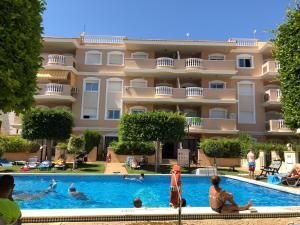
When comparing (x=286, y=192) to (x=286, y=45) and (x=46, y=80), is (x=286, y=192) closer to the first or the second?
(x=286, y=45)

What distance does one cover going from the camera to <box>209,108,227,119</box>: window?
33562 millimetres

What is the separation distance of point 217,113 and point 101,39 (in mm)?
17090

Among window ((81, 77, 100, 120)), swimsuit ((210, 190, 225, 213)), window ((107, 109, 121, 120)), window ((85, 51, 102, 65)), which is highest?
window ((85, 51, 102, 65))

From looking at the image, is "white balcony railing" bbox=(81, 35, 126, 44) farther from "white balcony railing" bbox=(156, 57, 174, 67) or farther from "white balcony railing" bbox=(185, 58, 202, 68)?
"white balcony railing" bbox=(185, 58, 202, 68)

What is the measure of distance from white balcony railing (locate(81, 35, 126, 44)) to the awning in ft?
19.1

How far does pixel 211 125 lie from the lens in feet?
104

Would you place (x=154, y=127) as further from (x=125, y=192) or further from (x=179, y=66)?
(x=179, y=66)

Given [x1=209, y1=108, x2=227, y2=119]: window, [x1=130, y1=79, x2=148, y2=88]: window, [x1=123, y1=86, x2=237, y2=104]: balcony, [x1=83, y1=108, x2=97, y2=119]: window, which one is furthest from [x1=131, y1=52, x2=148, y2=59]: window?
[x1=209, y1=108, x2=227, y2=119]: window

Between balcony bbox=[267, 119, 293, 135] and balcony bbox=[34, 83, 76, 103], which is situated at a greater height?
balcony bbox=[34, 83, 76, 103]

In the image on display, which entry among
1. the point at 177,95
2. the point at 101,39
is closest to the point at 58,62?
the point at 101,39

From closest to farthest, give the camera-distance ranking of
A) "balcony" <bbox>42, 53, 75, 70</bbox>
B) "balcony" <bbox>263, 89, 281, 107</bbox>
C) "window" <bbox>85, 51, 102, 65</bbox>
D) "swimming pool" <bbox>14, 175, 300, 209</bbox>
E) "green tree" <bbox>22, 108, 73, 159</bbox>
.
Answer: "swimming pool" <bbox>14, 175, 300, 209</bbox>, "green tree" <bbox>22, 108, 73, 159</bbox>, "balcony" <bbox>42, 53, 75, 70</bbox>, "balcony" <bbox>263, 89, 281, 107</bbox>, "window" <bbox>85, 51, 102, 65</bbox>

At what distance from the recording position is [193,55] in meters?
36.6

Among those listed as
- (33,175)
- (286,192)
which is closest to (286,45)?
(286,192)

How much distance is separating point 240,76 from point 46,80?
23618mm
